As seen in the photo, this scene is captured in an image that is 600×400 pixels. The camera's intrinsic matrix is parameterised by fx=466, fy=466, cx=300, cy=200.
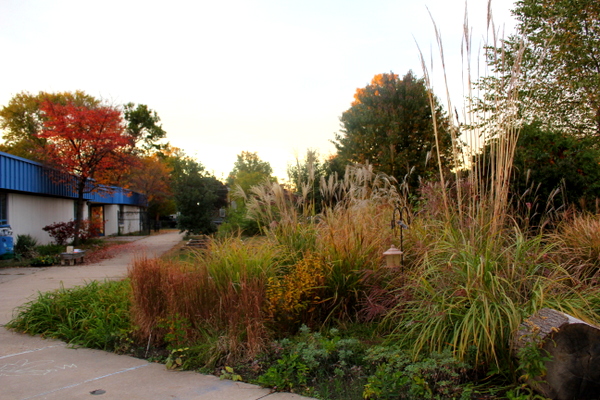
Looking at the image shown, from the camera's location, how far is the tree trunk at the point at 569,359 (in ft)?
10.9

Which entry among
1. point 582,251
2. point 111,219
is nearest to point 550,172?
point 582,251

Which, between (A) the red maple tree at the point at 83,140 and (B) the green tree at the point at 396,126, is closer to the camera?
(A) the red maple tree at the point at 83,140

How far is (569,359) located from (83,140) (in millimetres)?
18854

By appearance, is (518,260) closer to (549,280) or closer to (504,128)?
(549,280)

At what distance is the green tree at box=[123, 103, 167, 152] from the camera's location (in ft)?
167

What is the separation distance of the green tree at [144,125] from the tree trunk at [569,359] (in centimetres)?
5102

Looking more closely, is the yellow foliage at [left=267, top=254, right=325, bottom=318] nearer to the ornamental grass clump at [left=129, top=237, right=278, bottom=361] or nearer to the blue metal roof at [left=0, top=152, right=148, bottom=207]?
the ornamental grass clump at [left=129, top=237, right=278, bottom=361]

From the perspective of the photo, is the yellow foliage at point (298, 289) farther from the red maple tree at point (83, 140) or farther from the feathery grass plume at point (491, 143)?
the red maple tree at point (83, 140)

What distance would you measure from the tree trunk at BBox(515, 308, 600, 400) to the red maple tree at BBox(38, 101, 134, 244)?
18.0 metres

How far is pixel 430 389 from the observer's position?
3533 mm

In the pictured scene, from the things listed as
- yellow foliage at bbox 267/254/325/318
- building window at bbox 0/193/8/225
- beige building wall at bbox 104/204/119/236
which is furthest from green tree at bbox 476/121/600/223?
beige building wall at bbox 104/204/119/236

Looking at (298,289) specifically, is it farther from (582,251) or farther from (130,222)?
(130,222)

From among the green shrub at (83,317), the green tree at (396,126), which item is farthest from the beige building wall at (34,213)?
the green tree at (396,126)

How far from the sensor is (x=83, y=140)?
1858cm
